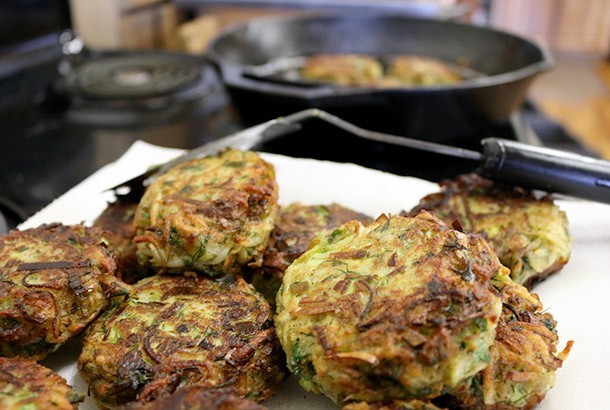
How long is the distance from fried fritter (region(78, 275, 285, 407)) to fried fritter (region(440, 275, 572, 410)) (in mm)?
430

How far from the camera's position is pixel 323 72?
11.6 ft

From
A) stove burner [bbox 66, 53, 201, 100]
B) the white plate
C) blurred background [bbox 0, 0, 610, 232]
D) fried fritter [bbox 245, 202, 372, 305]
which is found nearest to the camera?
the white plate

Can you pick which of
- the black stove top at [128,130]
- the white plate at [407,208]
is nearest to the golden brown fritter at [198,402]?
the white plate at [407,208]

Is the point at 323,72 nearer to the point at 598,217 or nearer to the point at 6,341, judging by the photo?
the point at 598,217

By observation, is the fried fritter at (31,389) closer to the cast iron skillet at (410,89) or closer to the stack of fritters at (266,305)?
the stack of fritters at (266,305)

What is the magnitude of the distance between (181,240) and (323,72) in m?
2.28

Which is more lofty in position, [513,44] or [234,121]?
[513,44]

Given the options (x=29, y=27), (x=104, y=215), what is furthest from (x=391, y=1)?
(x=104, y=215)

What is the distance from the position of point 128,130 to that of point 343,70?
1.29 meters

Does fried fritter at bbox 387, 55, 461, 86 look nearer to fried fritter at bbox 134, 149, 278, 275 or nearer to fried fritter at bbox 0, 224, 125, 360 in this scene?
fried fritter at bbox 134, 149, 278, 275

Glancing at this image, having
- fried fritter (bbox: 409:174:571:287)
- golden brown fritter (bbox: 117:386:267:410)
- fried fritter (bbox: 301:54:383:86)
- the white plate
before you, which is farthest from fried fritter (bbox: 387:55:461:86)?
golden brown fritter (bbox: 117:386:267:410)

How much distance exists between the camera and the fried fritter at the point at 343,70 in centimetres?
347

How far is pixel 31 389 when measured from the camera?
117 centimetres

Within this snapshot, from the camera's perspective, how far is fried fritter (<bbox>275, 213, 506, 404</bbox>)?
3.68 ft
